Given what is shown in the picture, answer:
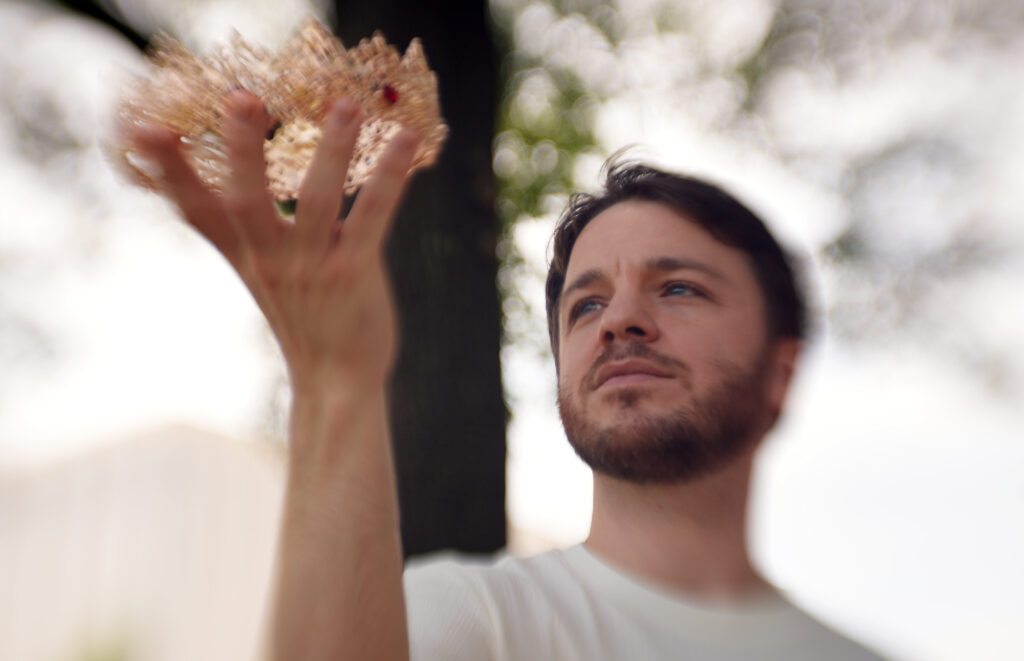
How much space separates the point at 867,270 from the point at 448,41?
2840 mm

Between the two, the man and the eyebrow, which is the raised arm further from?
the eyebrow

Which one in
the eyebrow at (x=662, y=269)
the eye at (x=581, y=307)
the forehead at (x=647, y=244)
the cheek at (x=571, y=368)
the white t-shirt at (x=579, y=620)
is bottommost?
the white t-shirt at (x=579, y=620)

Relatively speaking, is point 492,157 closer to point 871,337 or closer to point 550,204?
point 550,204

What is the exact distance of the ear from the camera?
2221 mm

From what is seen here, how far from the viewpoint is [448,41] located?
346 centimetres

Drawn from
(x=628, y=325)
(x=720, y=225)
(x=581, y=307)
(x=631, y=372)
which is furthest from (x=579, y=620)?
(x=720, y=225)

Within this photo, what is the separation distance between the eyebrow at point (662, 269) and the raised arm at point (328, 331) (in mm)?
1037

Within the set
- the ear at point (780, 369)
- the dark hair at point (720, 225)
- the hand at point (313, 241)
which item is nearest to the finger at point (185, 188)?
the hand at point (313, 241)

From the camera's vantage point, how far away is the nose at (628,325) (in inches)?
76.8

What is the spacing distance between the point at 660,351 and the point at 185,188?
116 cm

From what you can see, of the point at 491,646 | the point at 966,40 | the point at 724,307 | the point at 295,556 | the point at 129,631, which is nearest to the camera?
the point at 295,556

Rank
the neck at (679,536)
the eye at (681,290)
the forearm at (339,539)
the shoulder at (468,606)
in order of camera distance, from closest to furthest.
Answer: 1. the forearm at (339,539)
2. the shoulder at (468,606)
3. the neck at (679,536)
4. the eye at (681,290)

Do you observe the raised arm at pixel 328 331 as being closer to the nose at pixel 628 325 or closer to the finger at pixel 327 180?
the finger at pixel 327 180

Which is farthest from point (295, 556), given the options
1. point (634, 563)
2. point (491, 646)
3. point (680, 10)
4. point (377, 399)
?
point (680, 10)
